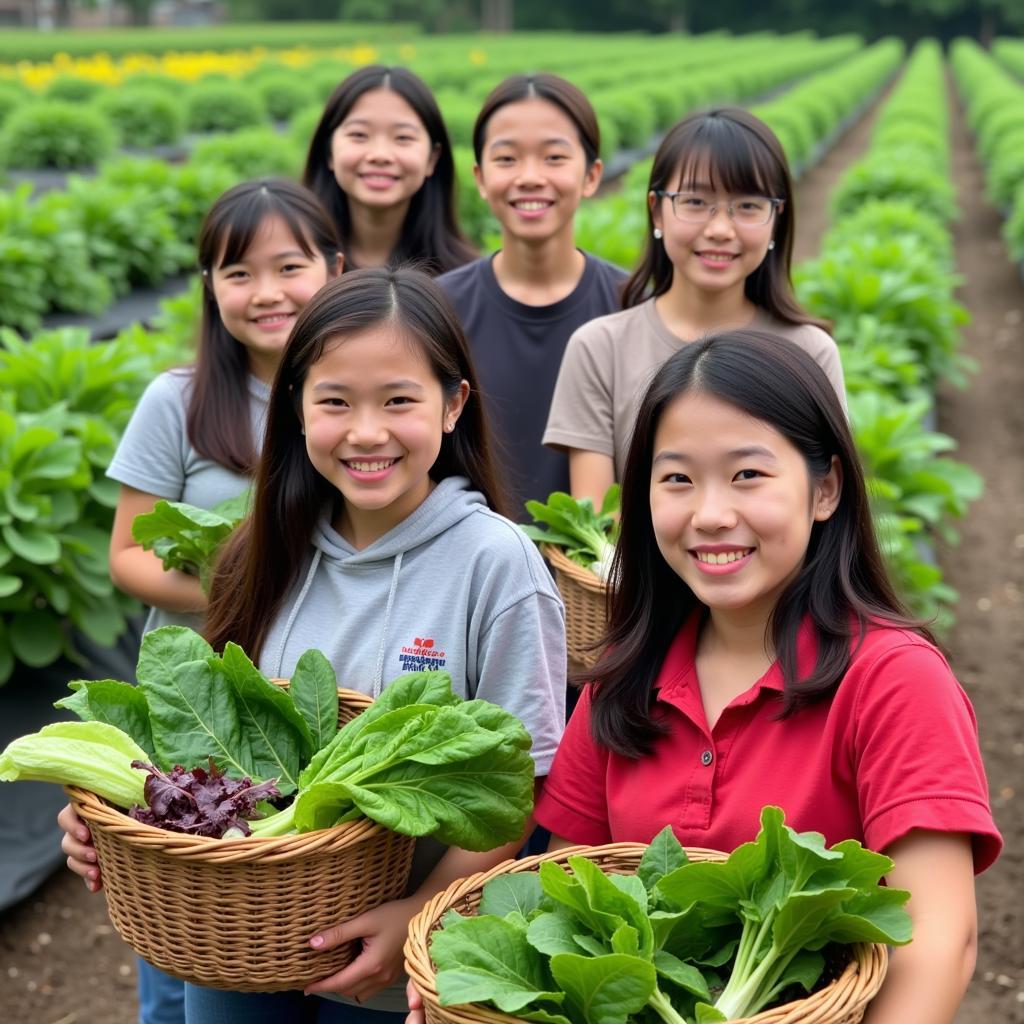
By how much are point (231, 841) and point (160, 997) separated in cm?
128

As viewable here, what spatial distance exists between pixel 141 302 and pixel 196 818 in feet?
26.8

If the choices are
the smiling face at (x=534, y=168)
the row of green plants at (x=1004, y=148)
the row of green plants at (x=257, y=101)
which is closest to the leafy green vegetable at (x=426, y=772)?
the smiling face at (x=534, y=168)

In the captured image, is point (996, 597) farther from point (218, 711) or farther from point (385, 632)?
point (218, 711)

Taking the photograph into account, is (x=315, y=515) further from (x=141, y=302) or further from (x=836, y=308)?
(x=141, y=302)

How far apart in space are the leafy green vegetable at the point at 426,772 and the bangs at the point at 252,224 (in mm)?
1265

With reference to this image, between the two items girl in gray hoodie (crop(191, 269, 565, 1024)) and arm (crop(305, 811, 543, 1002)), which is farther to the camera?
girl in gray hoodie (crop(191, 269, 565, 1024))

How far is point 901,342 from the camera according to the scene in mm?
7645

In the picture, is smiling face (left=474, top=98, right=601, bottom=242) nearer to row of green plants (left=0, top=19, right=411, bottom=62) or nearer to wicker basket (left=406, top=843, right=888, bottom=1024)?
wicker basket (left=406, top=843, right=888, bottom=1024)

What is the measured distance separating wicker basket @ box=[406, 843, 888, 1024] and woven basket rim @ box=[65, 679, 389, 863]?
14cm

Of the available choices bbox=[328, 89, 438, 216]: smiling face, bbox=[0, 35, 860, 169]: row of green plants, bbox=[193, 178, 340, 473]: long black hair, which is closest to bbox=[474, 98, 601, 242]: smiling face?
bbox=[328, 89, 438, 216]: smiling face

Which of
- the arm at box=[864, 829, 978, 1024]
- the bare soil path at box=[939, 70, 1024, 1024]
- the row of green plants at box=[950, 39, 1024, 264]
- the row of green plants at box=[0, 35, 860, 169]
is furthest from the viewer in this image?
the row of green plants at box=[0, 35, 860, 169]

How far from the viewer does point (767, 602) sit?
1.85m

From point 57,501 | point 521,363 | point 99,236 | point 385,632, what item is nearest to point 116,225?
point 99,236

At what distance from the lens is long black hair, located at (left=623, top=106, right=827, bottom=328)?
9.27 ft
